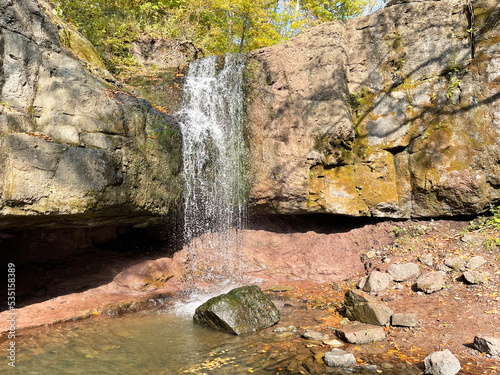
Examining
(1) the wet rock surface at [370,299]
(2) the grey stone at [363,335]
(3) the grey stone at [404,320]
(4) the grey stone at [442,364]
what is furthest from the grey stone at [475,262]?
(4) the grey stone at [442,364]

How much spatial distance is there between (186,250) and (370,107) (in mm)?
5853

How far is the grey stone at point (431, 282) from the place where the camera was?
602 cm

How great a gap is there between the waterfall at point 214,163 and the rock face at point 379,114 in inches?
19.3

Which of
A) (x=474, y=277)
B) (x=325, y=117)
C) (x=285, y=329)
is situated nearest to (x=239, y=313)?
(x=285, y=329)

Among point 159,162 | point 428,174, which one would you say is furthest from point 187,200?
point 428,174

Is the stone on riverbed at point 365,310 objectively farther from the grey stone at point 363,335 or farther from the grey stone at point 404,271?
the grey stone at point 404,271

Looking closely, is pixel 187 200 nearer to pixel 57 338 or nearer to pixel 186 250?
pixel 186 250

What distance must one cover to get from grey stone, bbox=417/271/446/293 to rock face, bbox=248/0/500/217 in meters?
1.98

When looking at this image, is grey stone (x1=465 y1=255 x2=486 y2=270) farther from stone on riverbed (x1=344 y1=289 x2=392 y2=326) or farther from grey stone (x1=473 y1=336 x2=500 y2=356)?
grey stone (x1=473 y1=336 x2=500 y2=356)

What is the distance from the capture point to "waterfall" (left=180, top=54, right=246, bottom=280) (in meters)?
8.27

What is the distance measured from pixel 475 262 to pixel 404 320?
7.11 ft

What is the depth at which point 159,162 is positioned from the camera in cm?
704

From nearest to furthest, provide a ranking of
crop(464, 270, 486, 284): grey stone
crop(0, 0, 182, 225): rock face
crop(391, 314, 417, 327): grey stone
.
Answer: crop(0, 0, 182, 225): rock face, crop(391, 314, 417, 327): grey stone, crop(464, 270, 486, 284): grey stone

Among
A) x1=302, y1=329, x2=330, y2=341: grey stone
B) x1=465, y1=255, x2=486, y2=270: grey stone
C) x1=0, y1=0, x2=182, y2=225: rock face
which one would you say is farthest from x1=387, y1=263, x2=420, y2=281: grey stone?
x1=0, y1=0, x2=182, y2=225: rock face
